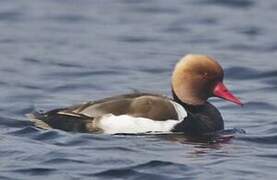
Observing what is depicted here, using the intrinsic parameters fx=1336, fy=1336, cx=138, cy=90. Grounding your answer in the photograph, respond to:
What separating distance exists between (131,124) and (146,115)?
0.17m

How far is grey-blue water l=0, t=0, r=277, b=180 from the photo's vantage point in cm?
1151

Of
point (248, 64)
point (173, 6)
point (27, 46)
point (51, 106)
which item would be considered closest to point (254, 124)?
point (51, 106)

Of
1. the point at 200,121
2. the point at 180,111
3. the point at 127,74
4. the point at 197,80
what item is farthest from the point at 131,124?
the point at 127,74

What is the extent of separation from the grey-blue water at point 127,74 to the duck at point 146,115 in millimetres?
98

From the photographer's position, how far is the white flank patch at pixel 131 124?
12.4 meters

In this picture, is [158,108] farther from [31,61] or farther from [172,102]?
[31,61]

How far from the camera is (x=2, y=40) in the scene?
765 inches

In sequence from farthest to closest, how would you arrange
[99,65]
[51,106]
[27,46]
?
[27,46] → [99,65] → [51,106]

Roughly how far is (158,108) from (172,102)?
232 millimetres

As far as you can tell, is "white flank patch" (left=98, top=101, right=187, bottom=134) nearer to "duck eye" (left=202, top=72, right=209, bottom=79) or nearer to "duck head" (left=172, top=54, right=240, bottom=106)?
"duck head" (left=172, top=54, right=240, bottom=106)

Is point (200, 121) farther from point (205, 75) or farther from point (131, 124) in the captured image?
point (131, 124)

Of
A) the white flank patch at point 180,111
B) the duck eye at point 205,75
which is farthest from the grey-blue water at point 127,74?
the duck eye at point 205,75

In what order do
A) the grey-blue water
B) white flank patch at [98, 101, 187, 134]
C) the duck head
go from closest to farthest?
the grey-blue water → white flank patch at [98, 101, 187, 134] → the duck head

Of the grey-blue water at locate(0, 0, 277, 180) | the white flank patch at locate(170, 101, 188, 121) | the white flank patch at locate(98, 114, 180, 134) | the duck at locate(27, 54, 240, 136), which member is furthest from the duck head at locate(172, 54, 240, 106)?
the white flank patch at locate(98, 114, 180, 134)
